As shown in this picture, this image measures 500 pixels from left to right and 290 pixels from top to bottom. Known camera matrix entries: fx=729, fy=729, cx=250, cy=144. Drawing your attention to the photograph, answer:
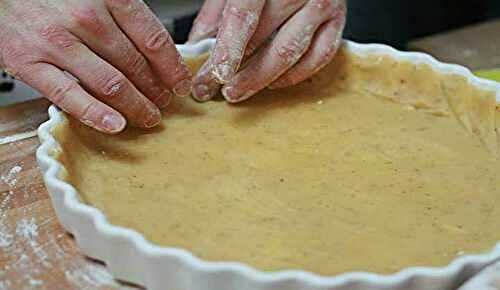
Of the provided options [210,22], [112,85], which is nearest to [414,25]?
[210,22]

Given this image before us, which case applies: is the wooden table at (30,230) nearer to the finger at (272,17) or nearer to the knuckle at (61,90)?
the knuckle at (61,90)

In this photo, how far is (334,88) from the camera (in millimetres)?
1343

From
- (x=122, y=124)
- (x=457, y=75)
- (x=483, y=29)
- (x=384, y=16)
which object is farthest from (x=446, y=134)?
(x=384, y=16)

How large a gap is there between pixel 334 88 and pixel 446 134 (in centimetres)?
23

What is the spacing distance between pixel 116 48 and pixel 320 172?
37cm

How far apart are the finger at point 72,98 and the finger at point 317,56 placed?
0.34 meters

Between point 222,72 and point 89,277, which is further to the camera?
point 222,72

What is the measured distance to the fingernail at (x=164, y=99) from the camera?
122 cm

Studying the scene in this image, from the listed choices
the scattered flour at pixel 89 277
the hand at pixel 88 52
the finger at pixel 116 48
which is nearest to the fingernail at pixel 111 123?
the hand at pixel 88 52

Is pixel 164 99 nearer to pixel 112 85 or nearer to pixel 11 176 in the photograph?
pixel 112 85

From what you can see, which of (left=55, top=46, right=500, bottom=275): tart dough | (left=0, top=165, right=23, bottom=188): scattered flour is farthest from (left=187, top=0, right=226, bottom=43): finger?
(left=0, top=165, right=23, bottom=188): scattered flour

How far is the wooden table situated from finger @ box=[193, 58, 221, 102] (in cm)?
29

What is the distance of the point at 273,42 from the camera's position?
1247 millimetres

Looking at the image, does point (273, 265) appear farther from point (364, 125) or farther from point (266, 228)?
point (364, 125)
